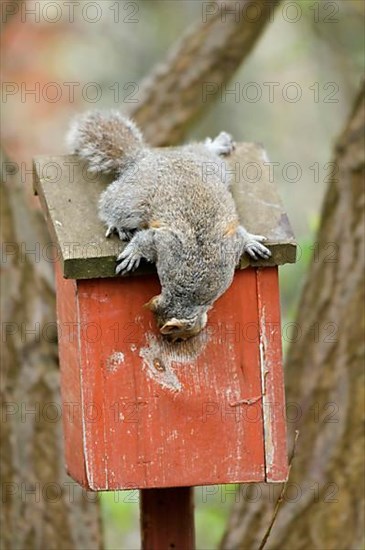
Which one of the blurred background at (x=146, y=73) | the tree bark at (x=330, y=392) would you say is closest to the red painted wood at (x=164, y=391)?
the tree bark at (x=330, y=392)

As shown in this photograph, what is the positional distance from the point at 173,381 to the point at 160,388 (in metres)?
0.04

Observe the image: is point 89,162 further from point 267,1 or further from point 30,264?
point 267,1

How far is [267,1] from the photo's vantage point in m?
4.46

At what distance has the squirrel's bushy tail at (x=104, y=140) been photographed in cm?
305

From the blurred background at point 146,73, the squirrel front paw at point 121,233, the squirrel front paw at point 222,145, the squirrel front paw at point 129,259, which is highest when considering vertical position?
the blurred background at point 146,73

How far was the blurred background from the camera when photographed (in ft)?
28.7

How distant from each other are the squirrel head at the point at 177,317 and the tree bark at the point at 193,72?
6.47ft

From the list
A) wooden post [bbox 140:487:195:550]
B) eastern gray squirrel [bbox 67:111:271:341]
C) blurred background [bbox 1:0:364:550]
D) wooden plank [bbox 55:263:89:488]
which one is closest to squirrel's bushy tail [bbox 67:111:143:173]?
eastern gray squirrel [bbox 67:111:271:341]

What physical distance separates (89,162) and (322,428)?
135cm

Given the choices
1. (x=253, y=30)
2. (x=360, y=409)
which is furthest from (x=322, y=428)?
(x=253, y=30)

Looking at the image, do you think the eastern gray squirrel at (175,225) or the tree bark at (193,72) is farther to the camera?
the tree bark at (193,72)

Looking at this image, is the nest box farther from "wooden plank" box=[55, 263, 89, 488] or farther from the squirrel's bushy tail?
the squirrel's bushy tail

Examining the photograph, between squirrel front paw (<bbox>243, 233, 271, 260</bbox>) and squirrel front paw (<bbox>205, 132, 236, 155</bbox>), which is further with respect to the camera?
squirrel front paw (<bbox>205, 132, 236, 155</bbox>)

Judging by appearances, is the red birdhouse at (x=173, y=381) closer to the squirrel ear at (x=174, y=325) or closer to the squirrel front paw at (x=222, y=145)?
the squirrel ear at (x=174, y=325)
